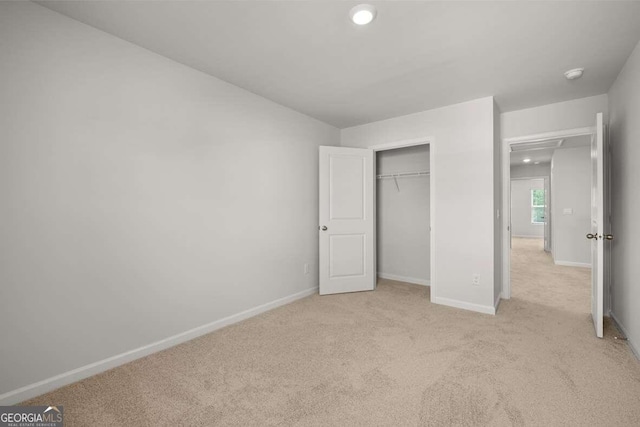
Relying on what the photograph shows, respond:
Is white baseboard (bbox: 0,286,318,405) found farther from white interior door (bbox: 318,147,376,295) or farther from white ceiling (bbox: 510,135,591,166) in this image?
white ceiling (bbox: 510,135,591,166)

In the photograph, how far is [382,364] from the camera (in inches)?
85.6

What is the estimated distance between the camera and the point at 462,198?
3438 millimetres

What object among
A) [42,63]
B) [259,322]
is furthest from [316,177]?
[42,63]

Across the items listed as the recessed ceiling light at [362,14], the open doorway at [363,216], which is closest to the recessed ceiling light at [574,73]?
the open doorway at [363,216]

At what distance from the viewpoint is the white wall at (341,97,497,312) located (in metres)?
3.26

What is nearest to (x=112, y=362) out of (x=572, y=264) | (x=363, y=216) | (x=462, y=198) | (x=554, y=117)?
(x=363, y=216)

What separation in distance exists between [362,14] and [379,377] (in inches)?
95.3

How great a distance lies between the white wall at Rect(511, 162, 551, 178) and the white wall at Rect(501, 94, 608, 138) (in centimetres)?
644

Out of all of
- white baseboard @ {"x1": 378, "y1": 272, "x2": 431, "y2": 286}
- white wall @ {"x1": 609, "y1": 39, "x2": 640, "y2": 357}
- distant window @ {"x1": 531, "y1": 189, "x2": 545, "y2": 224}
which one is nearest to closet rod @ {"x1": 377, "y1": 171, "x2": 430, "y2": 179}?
white baseboard @ {"x1": 378, "y1": 272, "x2": 431, "y2": 286}

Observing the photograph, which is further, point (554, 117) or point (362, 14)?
point (554, 117)

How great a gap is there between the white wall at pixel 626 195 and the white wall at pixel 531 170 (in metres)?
6.94

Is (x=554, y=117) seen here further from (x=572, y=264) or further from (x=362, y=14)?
(x=572, y=264)

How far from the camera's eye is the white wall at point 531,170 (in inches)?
347

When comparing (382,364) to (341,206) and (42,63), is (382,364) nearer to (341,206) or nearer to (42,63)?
(341,206)
